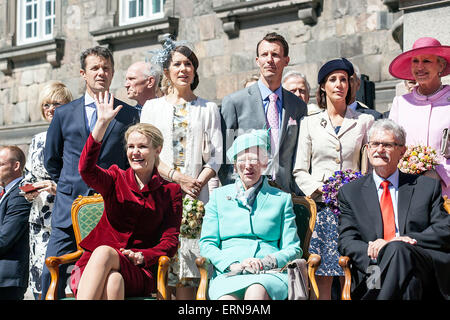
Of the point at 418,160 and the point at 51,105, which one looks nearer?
the point at 418,160

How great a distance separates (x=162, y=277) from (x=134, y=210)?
515 millimetres

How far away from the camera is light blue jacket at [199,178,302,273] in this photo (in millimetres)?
5000

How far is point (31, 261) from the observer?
6414 mm

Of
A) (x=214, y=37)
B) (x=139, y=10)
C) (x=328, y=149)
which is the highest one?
(x=139, y=10)

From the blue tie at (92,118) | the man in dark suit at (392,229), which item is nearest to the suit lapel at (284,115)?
the man in dark suit at (392,229)

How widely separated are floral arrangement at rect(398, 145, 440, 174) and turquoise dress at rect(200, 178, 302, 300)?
921mm

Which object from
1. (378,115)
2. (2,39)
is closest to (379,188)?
(378,115)

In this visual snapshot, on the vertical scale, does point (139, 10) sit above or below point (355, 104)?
above

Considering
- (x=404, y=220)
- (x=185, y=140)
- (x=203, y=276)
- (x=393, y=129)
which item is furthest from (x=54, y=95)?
(x=404, y=220)

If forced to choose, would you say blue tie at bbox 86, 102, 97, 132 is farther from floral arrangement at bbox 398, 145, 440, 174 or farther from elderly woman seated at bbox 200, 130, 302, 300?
floral arrangement at bbox 398, 145, 440, 174

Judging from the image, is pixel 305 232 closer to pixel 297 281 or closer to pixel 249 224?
pixel 249 224

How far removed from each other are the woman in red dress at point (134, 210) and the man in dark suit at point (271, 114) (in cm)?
87

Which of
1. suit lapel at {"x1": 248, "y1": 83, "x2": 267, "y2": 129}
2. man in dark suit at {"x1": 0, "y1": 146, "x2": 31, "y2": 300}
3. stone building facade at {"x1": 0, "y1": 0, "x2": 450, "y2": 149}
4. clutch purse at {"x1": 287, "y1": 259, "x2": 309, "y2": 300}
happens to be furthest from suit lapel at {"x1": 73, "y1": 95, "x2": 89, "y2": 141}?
stone building facade at {"x1": 0, "y1": 0, "x2": 450, "y2": 149}

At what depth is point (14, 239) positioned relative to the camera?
654cm
